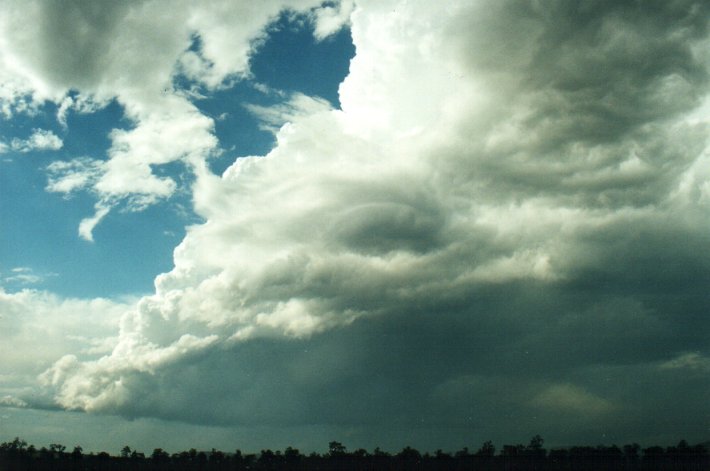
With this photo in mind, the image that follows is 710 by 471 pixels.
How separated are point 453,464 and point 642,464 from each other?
2865 centimetres

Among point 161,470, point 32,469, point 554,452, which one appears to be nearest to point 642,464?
point 554,452

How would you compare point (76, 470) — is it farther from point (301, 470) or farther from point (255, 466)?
point (301, 470)

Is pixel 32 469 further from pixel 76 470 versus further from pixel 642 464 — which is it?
pixel 642 464

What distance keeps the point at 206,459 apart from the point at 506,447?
180ft

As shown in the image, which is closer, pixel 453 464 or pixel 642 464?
pixel 642 464

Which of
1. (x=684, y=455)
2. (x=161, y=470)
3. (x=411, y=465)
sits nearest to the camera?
(x=684, y=455)

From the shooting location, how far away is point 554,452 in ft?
324

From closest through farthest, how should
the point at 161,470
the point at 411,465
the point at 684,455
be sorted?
the point at 684,455 → the point at 411,465 → the point at 161,470

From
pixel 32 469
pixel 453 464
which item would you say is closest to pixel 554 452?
pixel 453 464

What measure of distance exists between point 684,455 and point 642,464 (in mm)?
6182

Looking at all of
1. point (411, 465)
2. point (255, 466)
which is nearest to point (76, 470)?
point (255, 466)

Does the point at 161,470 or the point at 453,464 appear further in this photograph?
the point at 161,470

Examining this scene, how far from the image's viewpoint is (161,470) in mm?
104875

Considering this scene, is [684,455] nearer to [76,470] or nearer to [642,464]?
[642,464]
